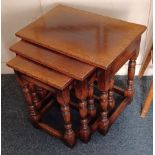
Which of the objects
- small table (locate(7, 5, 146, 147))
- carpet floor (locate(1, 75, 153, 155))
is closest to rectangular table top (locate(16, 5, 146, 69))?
small table (locate(7, 5, 146, 147))

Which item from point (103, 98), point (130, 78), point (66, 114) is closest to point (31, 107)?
point (66, 114)

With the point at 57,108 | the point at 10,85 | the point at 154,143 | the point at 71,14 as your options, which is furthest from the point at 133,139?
the point at 10,85

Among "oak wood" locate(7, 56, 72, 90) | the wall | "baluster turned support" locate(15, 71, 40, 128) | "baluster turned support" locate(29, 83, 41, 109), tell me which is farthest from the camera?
the wall

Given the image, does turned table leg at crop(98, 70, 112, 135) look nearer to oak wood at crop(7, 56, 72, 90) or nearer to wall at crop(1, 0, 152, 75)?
oak wood at crop(7, 56, 72, 90)

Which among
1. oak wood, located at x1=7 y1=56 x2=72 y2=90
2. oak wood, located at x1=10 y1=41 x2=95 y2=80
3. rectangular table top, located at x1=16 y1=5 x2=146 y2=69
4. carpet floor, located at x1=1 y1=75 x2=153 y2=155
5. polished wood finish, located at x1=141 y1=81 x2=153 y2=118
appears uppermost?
rectangular table top, located at x1=16 y1=5 x2=146 y2=69

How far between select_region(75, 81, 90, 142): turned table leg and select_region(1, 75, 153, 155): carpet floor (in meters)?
0.08

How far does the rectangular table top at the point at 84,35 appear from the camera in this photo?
45.4 inches

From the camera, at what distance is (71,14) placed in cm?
140

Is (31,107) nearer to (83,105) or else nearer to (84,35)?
(83,105)

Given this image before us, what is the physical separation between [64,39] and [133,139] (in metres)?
0.60

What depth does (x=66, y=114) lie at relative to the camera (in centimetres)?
123

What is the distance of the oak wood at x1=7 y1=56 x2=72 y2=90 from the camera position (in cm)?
109

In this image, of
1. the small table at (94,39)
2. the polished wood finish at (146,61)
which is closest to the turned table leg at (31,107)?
the small table at (94,39)

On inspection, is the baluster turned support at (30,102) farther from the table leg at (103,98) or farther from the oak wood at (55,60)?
the table leg at (103,98)
